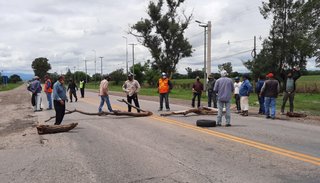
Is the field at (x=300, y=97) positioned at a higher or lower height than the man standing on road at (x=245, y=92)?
lower

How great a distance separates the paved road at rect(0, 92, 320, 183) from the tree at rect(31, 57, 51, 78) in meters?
154

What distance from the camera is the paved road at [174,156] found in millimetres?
6207

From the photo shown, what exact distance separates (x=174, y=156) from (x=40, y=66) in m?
159

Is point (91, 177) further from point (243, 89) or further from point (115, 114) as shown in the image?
point (243, 89)

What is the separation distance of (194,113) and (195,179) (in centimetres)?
1063

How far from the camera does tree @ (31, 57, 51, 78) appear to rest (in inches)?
6245

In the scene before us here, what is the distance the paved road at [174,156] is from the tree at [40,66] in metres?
154

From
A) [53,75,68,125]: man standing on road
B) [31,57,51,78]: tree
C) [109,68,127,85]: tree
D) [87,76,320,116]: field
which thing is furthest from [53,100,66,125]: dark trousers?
[31,57,51,78]: tree

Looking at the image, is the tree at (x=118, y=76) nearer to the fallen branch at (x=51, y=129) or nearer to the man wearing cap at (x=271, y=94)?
the man wearing cap at (x=271, y=94)

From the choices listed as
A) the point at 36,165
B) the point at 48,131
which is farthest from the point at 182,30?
the point at 36,165

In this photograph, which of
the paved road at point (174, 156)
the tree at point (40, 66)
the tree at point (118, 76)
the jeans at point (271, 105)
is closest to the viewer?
the paved road at point (174, 156)

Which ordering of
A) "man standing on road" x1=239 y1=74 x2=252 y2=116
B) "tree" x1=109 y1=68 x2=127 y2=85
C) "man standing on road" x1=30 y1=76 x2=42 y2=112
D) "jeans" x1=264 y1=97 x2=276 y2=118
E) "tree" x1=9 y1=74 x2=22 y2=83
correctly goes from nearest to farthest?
"jeans" x1=264 y1=97 x2=276 y2=118 < "man standing on road" x1=239 y1=74 x2=252 y2=116 < "man standing on road" x1=30 y1=76 x2=42 y2=112 < "tree" x1=109 y1=68 x2=127 y2=85 < "tree" x1=9 y1=74 x2=22 y2=83

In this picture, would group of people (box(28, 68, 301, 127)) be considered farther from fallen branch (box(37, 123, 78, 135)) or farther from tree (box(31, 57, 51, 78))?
tree (box(31, 57, 51, 78))

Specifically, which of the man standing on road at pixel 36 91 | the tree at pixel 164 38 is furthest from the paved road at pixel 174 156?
the tree at pixel 164 38
